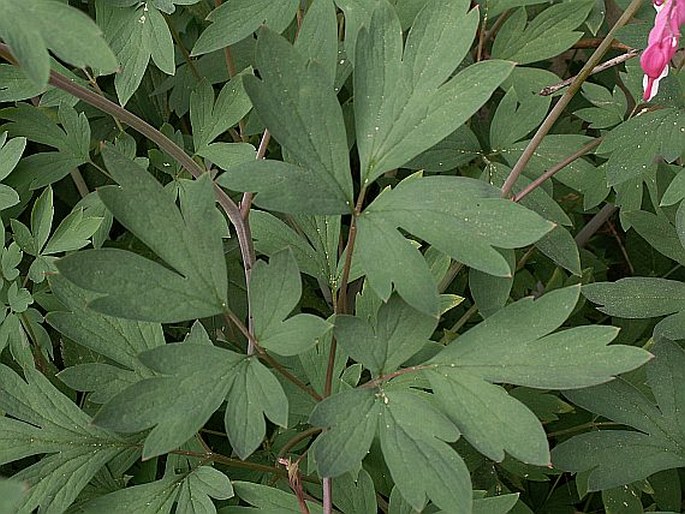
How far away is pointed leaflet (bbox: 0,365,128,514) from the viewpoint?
2.92 ft

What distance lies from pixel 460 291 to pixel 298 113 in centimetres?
70

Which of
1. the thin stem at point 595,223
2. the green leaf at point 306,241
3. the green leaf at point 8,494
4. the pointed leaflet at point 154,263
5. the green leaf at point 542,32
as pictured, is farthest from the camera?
the thin stem at point 595,223

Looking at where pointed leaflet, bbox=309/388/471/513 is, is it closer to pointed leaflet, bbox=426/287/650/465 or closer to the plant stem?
pointed leaflet, bbox=426/287/650/465

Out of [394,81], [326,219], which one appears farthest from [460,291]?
[394,81]

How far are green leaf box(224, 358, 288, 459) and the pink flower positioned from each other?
45 centimetres

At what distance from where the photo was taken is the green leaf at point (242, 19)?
1053mm

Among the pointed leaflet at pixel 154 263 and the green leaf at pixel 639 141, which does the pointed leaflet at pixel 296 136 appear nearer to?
the pointed leaflet at pixel 154 263

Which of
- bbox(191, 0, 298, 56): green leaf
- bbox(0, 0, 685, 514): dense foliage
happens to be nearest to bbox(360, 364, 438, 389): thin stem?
bbox(0, 0, 685, 514): dense foliage

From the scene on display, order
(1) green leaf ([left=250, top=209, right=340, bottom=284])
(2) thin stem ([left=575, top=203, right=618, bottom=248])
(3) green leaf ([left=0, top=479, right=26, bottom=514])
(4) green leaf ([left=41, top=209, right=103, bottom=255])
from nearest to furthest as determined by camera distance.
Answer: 1. (3) green leaf ([left=0, top=479, right=26, bottom=514])
2. (1) green leaf ([left=250, top=209, right=340, bottom=284])
3. (4) green leaf ([left=41, top=209, right=103, bottom=255])
4. (2) thin stem ([left=575, top=203, right=618, bottom=248])

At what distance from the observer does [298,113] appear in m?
0.79

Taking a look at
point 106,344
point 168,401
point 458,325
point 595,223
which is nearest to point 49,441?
point 106,344

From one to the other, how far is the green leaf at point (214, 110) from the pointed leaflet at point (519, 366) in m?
0.55

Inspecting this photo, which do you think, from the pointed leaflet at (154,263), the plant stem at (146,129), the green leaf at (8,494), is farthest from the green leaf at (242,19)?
the green leaf at (8,494)

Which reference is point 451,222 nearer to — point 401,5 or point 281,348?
point 281,348
